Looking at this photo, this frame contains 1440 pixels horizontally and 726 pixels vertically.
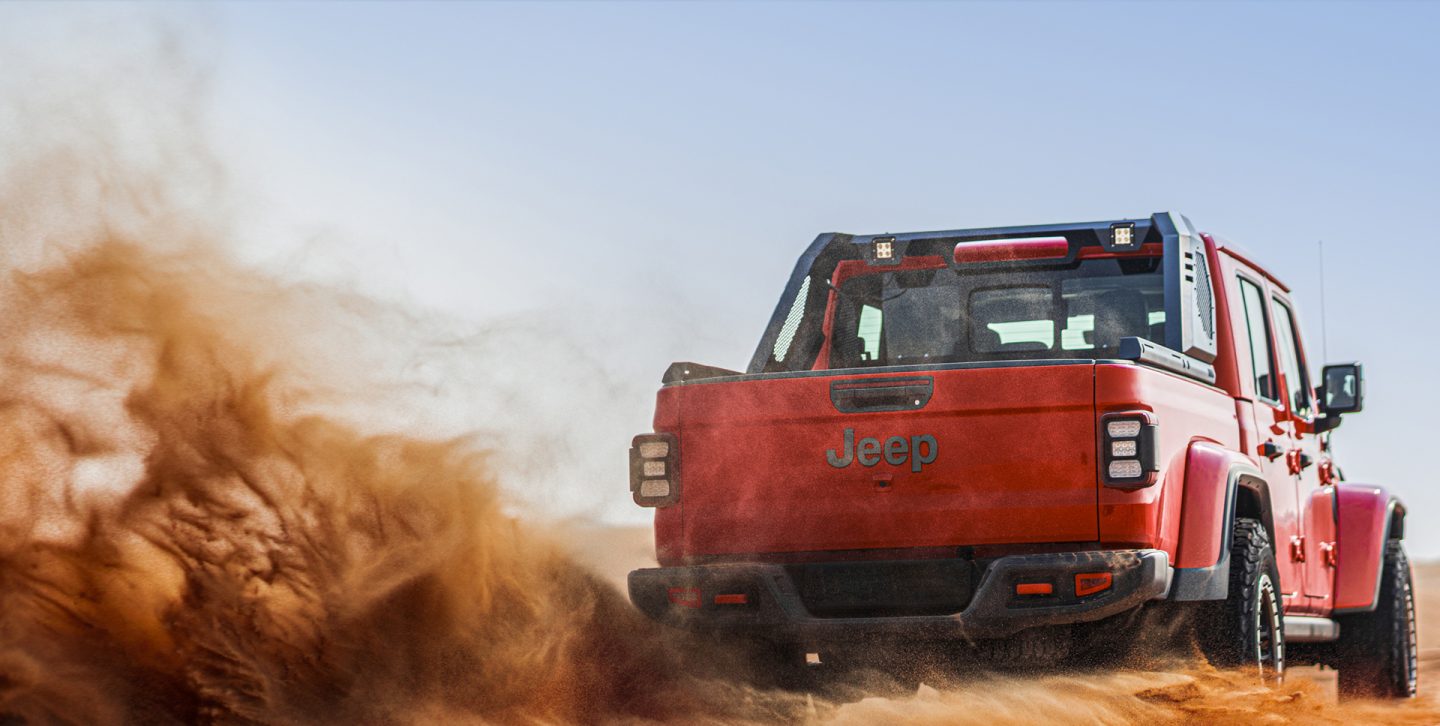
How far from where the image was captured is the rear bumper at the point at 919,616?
5812mm

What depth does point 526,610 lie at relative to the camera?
6848mm

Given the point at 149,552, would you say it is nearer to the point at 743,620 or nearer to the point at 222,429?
the point at 222,429

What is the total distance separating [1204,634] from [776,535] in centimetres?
164

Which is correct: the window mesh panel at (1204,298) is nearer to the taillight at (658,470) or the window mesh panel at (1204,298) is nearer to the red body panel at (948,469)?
the red body panel at (948,469)

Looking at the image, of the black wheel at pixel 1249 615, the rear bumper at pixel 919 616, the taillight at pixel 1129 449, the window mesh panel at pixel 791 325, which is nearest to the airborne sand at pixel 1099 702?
the black wheel at pixel 1249 615

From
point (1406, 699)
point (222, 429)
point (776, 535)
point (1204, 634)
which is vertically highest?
point (222, 429)

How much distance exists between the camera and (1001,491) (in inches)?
238

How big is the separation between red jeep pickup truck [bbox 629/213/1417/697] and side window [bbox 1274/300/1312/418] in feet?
3.18

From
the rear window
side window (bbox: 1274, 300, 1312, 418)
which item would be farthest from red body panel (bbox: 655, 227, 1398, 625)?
side window (bbox: 1274, 300, 1312, 418)

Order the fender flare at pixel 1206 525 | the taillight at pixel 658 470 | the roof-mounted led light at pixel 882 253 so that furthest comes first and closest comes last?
the roof-mounted led light at pixel 882 253 → the taillight at pixel 658 470 → the fender flare at pixel 1206 525

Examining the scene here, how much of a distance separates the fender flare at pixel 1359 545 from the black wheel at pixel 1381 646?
13.3 inches

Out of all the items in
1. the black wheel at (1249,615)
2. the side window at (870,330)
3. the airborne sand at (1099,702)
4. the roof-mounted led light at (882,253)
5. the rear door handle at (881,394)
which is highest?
the roof-mounted led light at (882,253)

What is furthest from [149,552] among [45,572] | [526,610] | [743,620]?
[743,620]

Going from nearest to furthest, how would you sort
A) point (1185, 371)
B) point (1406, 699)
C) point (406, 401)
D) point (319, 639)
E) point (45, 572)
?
1. point (45, 572)
2. point (319, 639)
3. point (1185, 371)
4. point (406, 401)
5. point (1406, 699)
